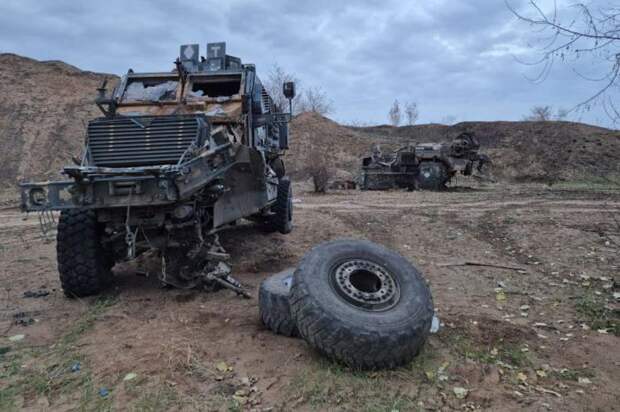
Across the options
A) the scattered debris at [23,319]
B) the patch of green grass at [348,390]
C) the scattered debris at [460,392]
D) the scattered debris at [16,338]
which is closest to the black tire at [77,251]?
the scattered debris at [23,319]

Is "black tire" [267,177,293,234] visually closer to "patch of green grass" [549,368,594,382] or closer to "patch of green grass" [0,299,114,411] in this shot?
"patch of green grass" [0,299,114,411]

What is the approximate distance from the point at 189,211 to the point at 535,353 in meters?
2.99

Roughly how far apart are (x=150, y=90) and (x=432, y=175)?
41.2ft

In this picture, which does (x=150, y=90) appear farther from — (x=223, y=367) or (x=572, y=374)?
(x=572, y=374)

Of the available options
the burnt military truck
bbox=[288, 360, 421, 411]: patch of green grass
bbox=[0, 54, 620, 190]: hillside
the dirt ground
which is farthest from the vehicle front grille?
bbox=[0, 54, 620, 190]: hillside

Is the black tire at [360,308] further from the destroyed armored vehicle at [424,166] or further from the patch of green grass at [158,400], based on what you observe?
the destroyed armored vehicle at [424,166]

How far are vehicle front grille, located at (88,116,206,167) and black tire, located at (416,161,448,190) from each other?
13.4m

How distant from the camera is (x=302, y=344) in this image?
373cm

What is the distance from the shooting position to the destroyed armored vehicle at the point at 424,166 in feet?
58.0

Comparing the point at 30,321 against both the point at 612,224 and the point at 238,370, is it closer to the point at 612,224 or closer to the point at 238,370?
the point at 238,370

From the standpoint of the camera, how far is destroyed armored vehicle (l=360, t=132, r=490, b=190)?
17672 mm

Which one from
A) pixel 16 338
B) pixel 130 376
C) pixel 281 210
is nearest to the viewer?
pixel 130 376

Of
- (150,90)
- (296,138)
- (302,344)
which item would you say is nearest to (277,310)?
(302,344)

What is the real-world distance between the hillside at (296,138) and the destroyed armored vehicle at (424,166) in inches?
167
